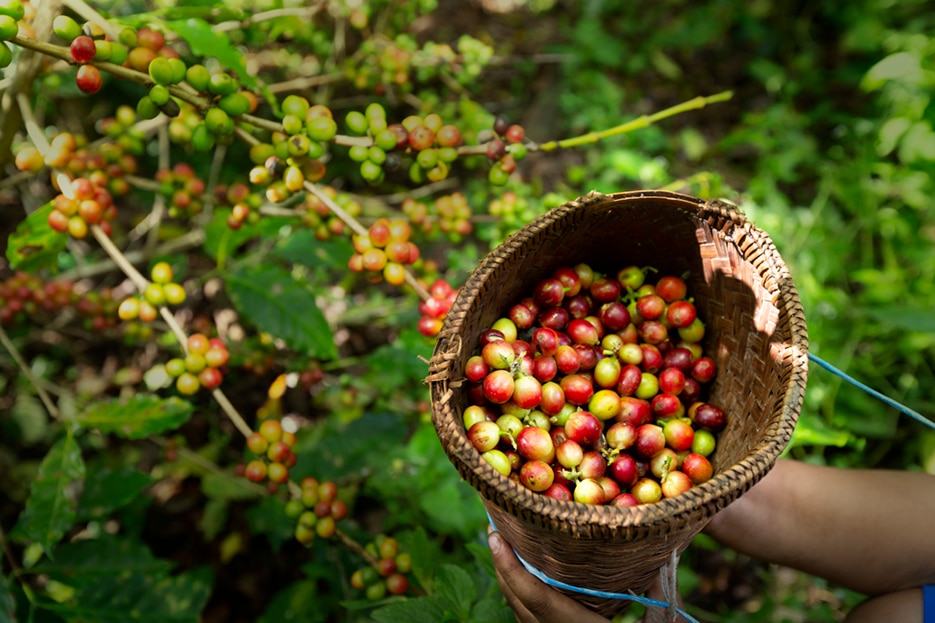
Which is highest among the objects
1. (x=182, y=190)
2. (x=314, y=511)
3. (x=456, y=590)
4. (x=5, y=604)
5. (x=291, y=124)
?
(x=291, y=124)

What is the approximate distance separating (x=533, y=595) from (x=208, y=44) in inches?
56.9

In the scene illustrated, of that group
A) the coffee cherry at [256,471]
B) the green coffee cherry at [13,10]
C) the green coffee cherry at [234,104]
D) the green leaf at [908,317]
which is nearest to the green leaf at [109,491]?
the coffee cherry at [256,471]

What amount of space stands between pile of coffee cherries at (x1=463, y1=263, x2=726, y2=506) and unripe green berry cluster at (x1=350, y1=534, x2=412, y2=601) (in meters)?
0.55

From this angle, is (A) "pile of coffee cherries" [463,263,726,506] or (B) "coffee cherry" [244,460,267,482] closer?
(A) "pile of coffee cherries" [463,263,726,506]

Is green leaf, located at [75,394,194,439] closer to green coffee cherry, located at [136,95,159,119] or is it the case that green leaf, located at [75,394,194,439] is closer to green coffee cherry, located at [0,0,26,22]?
green coffee cherry, located at [136,95,159,119]

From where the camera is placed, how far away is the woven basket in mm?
1038

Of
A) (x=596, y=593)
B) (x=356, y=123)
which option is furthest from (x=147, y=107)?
(x=596, y=593)

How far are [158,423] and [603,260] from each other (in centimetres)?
130

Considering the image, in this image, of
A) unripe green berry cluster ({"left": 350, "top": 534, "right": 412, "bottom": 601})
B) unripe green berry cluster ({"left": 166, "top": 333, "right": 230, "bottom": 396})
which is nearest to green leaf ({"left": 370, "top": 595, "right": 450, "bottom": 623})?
unripe green berry cluster ({"left": 350, "top": 534, "right": 412, "bottom": 601})

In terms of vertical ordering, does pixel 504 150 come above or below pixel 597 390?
above

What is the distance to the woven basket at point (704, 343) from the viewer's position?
104 centimetres

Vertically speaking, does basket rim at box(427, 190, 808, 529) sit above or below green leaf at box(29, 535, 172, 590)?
above

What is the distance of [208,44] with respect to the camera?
1.43 metres

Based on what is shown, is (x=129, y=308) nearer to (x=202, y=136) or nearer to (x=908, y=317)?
(x=202, y=136)
